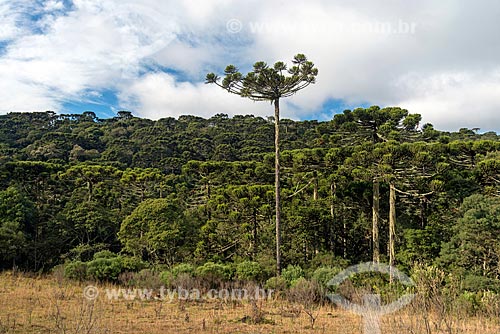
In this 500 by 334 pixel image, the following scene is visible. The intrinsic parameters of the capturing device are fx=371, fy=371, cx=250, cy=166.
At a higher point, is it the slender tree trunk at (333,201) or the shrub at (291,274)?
the slender tree trunk at (333,201)

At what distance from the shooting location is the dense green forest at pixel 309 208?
39.2ft

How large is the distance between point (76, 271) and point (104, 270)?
1.09m

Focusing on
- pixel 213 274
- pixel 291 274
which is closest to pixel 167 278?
pixel 213 274

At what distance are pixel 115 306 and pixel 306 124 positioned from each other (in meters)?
31.3

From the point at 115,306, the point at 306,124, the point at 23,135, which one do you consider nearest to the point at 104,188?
the point at 115,306

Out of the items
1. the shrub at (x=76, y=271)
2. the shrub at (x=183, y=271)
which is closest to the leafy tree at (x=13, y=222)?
the shrub at (x=76, y=271)

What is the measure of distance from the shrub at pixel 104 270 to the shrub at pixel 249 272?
12.0 ft

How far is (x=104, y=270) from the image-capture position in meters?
11.1

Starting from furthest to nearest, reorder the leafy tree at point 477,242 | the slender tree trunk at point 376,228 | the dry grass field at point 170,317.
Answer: the slender tree trunk at point 376,228
the leafy tree at point 477,242
the dry grass field at point 170,317

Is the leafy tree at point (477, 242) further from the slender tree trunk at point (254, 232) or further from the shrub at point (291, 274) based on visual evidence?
Result: the slender tree trunk at point (254, 232)

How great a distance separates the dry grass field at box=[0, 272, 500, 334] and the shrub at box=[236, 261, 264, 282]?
171 cm

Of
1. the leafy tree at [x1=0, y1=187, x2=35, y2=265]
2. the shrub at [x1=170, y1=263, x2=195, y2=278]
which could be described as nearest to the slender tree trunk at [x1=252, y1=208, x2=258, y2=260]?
the shrub at [x1=170, y1=263, x2=195, y2=278]

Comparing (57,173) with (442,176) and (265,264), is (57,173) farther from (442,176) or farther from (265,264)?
(442,176)

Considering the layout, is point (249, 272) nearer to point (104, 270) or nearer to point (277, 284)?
point (277, 284)
